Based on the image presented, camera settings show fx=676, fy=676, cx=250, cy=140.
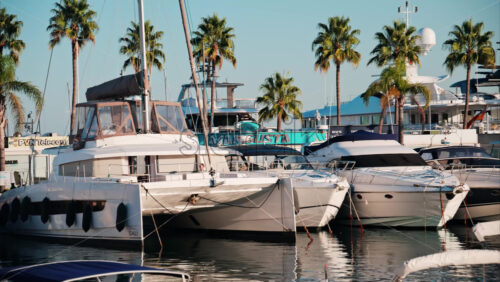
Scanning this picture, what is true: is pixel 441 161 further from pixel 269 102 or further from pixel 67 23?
pixel 67 23

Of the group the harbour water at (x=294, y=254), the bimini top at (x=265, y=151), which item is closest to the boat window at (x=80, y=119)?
the harbour water at (x=294, y=254)

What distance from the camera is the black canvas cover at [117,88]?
22062 millimetres

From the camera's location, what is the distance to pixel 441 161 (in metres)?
28.0

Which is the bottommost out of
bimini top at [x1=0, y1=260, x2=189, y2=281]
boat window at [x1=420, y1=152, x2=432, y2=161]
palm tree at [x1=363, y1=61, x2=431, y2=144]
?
bimini top at [x1=0, y1=260, x2=189, y2=281]

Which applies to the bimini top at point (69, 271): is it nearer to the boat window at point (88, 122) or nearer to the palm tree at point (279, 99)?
the boat window at point (88, 122)

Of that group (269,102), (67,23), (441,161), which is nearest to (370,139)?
(441,161)

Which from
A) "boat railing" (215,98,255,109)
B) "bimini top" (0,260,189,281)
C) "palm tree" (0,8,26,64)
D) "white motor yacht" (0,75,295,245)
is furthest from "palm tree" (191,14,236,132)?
"bimini top" (0,260,189,281)

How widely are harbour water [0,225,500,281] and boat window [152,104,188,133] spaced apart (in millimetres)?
3641

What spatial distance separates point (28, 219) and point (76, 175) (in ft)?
11.5

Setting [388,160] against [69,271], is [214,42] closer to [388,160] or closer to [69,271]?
[388,160]

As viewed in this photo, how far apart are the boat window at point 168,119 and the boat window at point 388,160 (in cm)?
691

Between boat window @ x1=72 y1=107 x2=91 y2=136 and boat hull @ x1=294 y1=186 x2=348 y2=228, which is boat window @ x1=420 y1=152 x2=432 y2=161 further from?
boat window @ x1=72 y1=107 x2=91 y2=136

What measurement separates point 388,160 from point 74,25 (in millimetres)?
23683

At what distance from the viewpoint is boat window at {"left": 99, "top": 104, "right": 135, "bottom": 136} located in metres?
21.5
